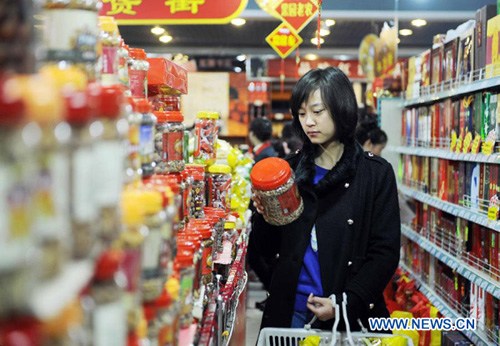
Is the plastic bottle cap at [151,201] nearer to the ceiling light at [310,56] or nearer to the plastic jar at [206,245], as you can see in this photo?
the plastic jar at [206,245]

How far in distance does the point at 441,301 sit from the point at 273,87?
32.3 ft

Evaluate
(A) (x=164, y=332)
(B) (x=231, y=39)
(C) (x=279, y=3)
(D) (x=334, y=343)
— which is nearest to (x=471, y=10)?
(C) (x=279, y=3)

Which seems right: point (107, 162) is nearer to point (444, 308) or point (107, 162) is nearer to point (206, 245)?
point (206, 245)

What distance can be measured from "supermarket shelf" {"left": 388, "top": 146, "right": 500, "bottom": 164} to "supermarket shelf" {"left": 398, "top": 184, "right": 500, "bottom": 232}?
0.33 m

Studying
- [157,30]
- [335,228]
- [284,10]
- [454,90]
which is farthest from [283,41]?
[157,30]

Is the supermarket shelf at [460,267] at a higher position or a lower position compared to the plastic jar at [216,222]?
lower

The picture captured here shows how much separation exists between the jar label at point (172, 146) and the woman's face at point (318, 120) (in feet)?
2.49

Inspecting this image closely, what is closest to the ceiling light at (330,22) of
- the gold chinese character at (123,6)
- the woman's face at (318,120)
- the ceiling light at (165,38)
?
the ceiling light at (165,38)

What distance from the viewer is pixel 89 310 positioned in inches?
36.0

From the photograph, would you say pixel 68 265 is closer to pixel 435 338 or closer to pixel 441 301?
pixel 435 338

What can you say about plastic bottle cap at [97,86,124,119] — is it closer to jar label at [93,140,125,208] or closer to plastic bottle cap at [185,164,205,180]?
jar label at [93,140,125,208]

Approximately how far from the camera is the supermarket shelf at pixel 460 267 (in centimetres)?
398

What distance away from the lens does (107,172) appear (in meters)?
0.95

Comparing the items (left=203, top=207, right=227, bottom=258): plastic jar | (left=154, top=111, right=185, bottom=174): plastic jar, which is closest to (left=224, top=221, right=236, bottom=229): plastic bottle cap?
(left=203, top=207, right=227, bottom=258): plastic jar
